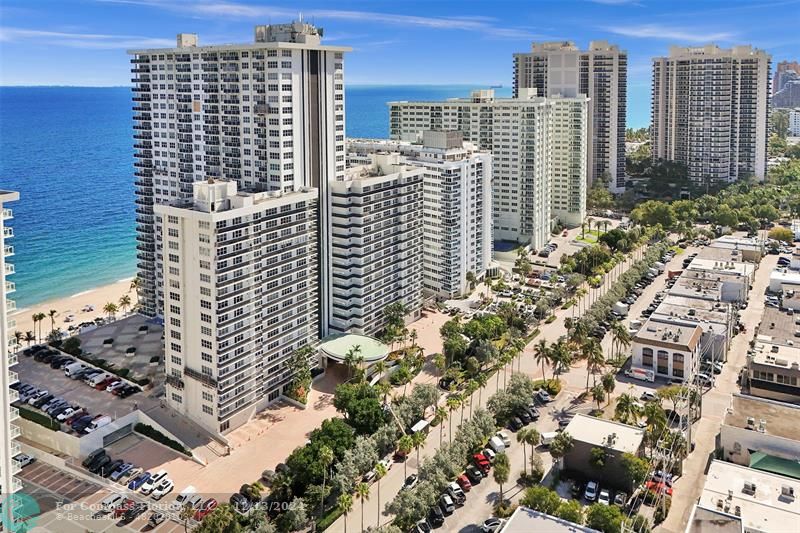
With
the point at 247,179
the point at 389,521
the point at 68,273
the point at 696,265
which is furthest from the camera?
the point at 68,273

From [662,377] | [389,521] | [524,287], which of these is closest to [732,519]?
[389,521]

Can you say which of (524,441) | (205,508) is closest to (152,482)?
(205,508)

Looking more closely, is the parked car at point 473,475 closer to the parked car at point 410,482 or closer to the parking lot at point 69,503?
the parked car at point 410,482

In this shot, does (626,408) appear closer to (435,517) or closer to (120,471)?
(435,517)

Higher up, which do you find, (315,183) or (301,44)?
(301,44)

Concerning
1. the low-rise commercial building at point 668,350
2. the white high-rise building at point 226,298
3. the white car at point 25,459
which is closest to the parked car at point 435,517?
the white high-rise building at point 226,298

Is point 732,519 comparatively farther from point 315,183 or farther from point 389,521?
point 315,183
